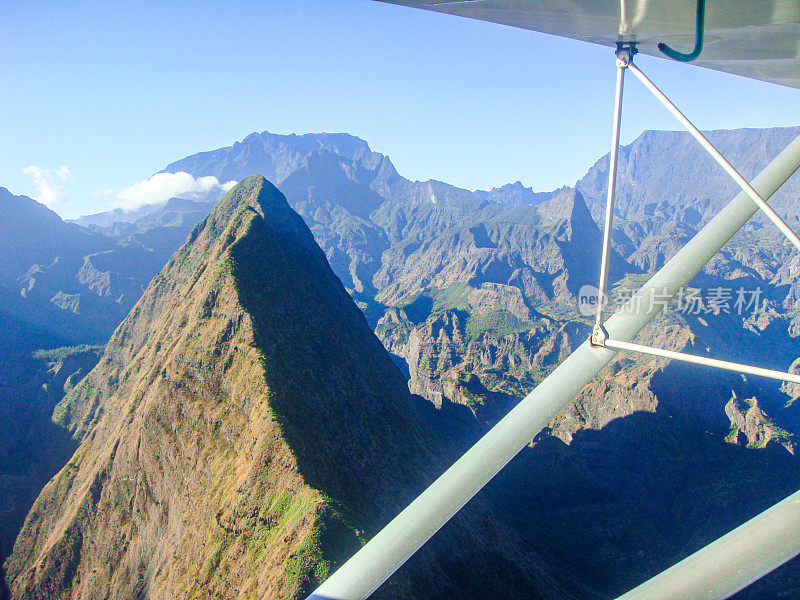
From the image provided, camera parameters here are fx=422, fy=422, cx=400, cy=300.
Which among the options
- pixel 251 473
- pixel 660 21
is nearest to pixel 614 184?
pixel 660 21

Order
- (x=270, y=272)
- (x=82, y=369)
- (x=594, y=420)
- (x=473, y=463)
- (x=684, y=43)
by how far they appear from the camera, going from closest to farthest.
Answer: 1. (x=473, y=463)
2. (x=684, y=43)
3. (x=270, y=272)
4. (x=594, y=420)
5. (x=82, y=369)

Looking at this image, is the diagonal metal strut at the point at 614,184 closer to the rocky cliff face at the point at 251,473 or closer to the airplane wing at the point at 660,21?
the airplane wing at the point at 660,21

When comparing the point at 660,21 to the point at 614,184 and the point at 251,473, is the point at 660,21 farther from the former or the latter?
the point at 251,473

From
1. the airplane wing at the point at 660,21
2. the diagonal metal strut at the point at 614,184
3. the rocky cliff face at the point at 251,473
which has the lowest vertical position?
the rocky cliff face at the point at 251,473

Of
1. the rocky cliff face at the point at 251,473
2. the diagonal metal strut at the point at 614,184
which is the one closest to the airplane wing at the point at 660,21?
the diagonal metal strut at the point at 614,184

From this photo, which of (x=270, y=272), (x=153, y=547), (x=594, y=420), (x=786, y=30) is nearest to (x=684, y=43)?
(x=786, y=30)

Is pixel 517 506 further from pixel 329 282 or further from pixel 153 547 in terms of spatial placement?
pixel 153 547
